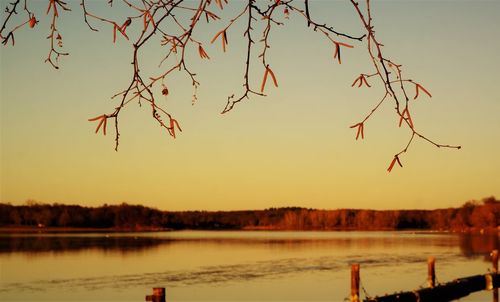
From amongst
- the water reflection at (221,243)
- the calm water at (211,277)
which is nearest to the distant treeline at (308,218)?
the water reflection at (221,243)

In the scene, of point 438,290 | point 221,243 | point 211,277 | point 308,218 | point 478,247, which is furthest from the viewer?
point 308,218

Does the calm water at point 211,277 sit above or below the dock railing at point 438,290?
below

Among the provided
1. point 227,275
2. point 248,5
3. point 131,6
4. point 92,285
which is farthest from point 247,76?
point 227,275

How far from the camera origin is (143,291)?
3030 cm

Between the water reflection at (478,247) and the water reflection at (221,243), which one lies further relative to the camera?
the water reflection at (221,243)

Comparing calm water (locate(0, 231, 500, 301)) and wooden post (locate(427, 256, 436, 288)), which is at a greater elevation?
wooden post (locate(427, 256, 436, 288))

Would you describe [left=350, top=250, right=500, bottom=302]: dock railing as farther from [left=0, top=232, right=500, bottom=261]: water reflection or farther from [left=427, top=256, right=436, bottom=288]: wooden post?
[left=0, top=232, right=500, bottom=261]: water reflection

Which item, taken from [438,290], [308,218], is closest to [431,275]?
[438,290]

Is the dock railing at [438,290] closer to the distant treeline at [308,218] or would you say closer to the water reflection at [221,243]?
the water reflection at [221,243]

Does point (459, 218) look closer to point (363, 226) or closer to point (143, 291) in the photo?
point (363, 226)

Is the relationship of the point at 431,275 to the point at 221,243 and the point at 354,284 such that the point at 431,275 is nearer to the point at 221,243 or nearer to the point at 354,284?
the point at 354,284

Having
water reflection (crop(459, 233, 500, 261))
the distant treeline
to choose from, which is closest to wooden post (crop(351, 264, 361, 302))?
water reflection (crop(459, 233, 500, 261))

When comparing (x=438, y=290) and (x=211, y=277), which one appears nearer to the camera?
(x=438, y=290)

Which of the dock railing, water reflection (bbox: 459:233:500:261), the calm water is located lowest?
the calm water
